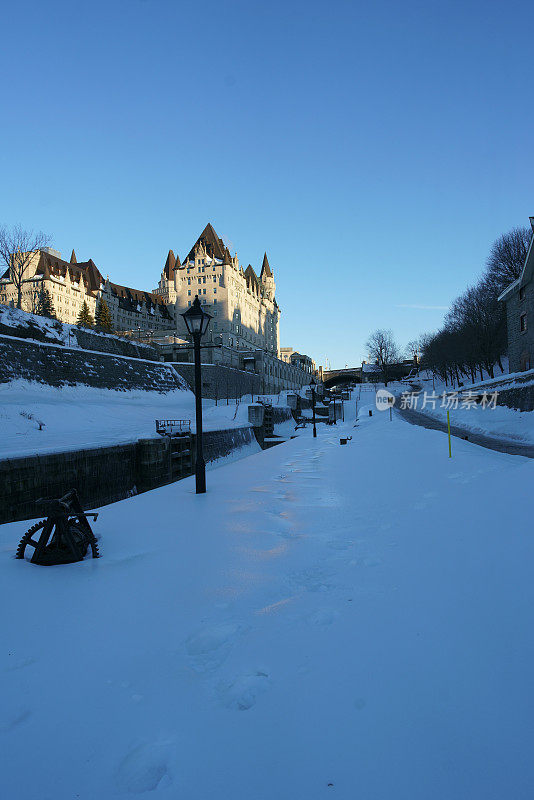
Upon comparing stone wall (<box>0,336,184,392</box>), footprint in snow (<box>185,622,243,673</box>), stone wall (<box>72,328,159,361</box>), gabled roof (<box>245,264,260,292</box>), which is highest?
gabled roof (<box>245,264,260,292</box>)

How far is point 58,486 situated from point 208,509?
7.37 m

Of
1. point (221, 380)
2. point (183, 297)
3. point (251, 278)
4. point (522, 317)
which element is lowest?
point (221, 380)

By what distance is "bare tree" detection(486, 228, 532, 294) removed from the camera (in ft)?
165

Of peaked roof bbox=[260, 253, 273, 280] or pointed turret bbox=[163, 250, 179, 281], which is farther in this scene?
peaked roof bbox=[260, 253, 273, 280]

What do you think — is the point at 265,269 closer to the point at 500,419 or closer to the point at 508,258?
the point at 508,258

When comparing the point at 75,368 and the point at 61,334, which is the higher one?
the point at 61,334

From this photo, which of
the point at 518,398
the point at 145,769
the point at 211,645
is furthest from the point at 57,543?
the point at 518,398

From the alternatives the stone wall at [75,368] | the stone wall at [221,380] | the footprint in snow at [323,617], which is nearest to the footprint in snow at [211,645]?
the footprint in snow at [323,617]

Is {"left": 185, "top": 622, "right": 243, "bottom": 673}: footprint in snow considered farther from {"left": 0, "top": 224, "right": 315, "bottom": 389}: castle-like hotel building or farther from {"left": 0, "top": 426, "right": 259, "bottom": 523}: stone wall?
{"left": 0, "top": 224, "right": 315, "bottom": 389}: castle-like hotel building

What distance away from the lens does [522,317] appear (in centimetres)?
3491

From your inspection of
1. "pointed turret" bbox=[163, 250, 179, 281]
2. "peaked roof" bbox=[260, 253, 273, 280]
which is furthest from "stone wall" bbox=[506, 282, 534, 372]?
"peaked roof" bbox=[260, 253, 273, 280]

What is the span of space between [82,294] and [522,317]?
84.6 m

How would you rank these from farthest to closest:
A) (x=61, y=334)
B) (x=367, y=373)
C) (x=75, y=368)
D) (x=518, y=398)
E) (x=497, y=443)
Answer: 1. (x=367, y=373)
2. (x=61, y=334)
3. (x=75, y=368)
4. (x=518, y=398)
5. (x=497, y=443)

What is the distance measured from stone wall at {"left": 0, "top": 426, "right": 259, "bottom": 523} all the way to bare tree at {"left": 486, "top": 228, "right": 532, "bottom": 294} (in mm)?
49100
